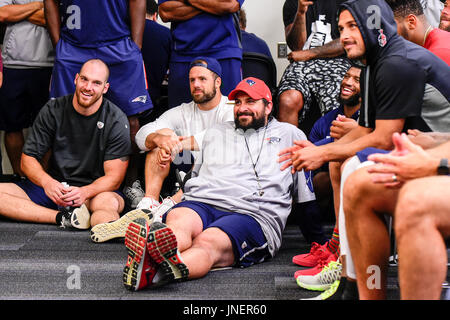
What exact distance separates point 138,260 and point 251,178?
77 cm

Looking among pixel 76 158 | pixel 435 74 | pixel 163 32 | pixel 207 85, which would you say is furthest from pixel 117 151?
pixel 435 74

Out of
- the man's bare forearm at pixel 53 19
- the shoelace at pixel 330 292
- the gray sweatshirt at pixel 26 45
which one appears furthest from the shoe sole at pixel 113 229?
the gray sweatshirt at pixel 26 45

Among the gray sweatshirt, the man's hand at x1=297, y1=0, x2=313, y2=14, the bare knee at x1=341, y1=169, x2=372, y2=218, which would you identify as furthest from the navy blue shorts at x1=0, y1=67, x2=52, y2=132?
the bare knee at x1=341, y1=169, x2=372, y2=218

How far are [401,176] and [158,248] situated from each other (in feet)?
2.84

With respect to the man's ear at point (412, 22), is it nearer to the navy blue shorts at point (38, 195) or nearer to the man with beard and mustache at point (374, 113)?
the man with beard and mustache at point (374, 113)

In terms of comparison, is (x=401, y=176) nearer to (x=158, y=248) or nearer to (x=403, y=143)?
(x=403, y=143)

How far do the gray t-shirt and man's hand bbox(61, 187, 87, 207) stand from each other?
2.21ft

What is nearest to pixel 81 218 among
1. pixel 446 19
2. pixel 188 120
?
pixel 188 120

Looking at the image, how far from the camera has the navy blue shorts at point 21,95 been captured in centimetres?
342

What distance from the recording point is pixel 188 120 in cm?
301

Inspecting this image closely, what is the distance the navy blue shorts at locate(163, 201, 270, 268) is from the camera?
7.20 ft

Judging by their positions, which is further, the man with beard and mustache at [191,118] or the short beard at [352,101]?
the man with beard and mustache at [191,118]

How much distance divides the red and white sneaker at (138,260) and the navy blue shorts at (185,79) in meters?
1.46

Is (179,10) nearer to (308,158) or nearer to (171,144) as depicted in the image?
(171,144)
